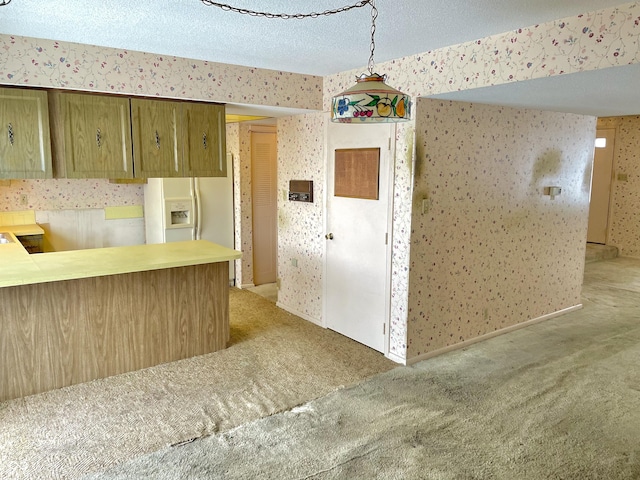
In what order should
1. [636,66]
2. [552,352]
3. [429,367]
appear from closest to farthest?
[636,66] → [429,367] → [552,352]

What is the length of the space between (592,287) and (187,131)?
5.43 meters

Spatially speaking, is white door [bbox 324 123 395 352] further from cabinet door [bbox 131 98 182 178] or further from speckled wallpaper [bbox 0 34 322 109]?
cabinet door [bbox 131 98 182 178]

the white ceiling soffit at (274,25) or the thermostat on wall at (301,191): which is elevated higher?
the white ceiling soffit at (274,25)

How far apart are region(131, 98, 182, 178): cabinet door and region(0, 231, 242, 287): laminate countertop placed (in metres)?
0.64

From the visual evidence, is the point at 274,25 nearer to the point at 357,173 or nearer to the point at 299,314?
the point at 357,173

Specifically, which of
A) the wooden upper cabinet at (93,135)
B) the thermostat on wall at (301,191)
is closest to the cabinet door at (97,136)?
the wooden upper cabinet at (93,135)

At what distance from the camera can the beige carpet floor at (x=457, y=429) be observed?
2.47 metres

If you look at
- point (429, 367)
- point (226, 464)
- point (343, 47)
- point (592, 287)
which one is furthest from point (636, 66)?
point (592, 287)

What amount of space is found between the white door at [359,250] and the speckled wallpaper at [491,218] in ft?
1.00

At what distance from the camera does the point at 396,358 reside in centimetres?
387

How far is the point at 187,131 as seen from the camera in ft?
12.9

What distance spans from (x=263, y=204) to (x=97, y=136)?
9.04ft

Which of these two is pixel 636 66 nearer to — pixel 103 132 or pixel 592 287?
pixel 103 132

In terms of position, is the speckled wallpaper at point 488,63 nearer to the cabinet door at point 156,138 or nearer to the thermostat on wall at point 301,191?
the thermostat on wall at point 301,191
